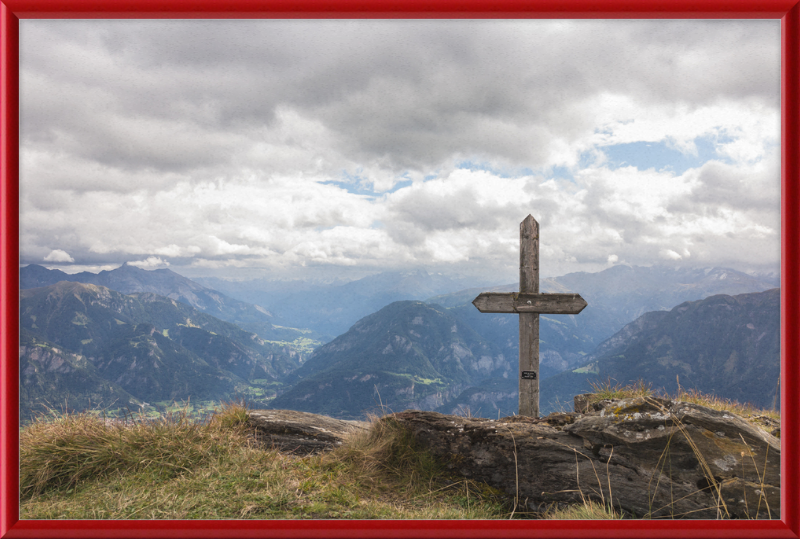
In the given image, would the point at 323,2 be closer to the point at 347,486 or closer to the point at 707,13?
the point at 707,13

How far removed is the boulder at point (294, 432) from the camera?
5.89 meters

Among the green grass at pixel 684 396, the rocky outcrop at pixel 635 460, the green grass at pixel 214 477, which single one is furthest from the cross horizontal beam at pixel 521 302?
the green grass at pixel 214 477

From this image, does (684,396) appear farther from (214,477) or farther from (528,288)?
(214,477)

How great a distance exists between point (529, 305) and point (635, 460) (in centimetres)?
423

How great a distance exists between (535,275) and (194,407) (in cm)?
Answer: 737

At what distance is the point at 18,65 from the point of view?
301 cm

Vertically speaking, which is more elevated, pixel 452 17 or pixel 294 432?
pixel 452 17

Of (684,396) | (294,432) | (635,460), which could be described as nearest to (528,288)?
(684,396)

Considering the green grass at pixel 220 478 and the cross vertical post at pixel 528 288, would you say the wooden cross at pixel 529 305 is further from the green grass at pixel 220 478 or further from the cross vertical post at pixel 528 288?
the green grass at pixel 220 478

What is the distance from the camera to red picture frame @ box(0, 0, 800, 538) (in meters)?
2.74

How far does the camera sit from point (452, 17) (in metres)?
2.85

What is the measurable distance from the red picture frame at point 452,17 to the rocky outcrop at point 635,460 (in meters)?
1.10

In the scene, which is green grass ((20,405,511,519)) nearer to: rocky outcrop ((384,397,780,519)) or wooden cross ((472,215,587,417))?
rocky outcrop ((384,397,780,519))

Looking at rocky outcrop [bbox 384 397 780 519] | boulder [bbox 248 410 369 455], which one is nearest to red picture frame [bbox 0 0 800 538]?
rocky outcrop [bbox 384 397 780 519]
